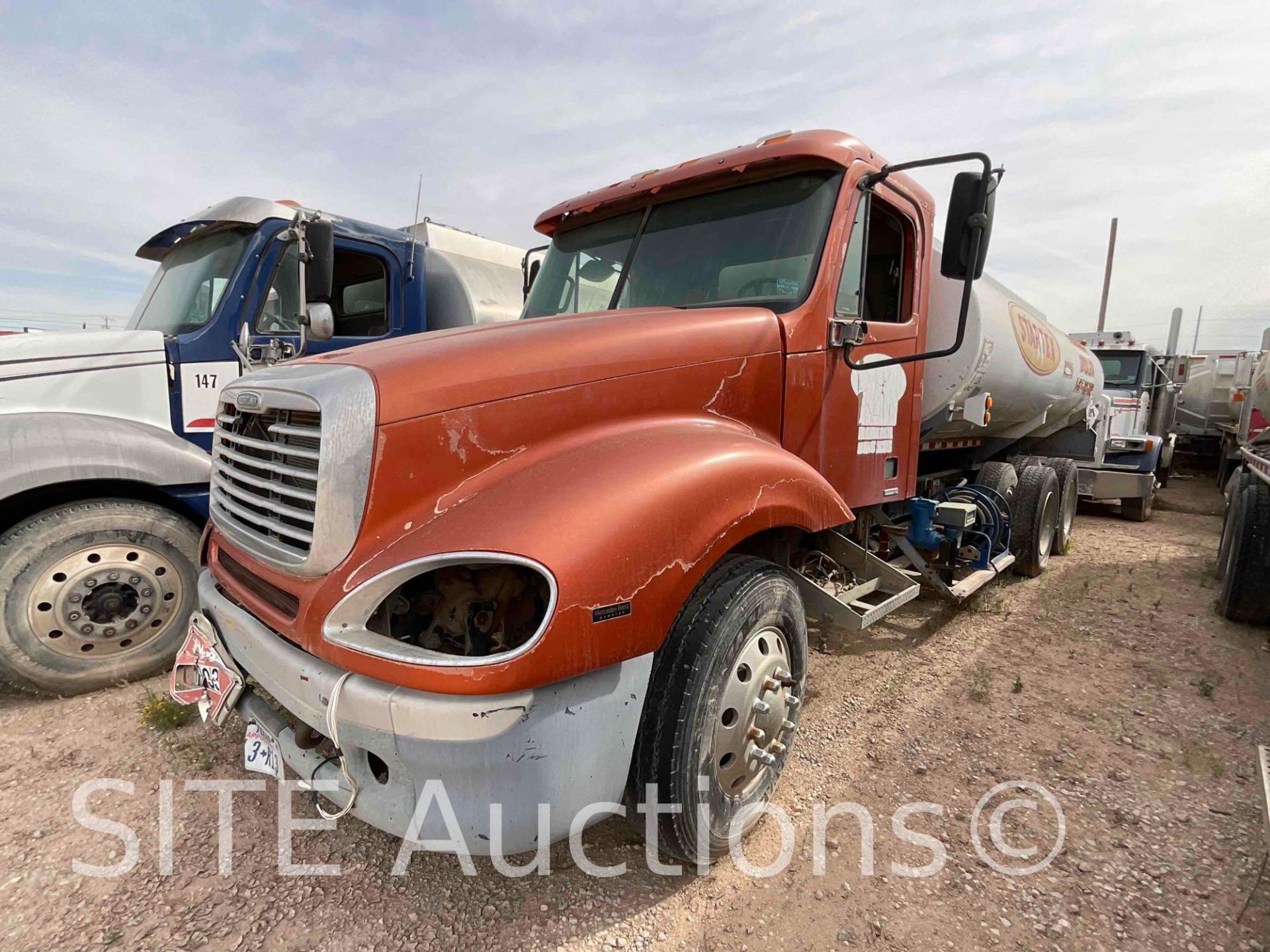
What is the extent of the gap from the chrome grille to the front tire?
3.87ft

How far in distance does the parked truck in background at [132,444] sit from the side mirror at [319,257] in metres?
0.02

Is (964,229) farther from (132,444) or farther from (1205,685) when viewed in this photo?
(132,444)

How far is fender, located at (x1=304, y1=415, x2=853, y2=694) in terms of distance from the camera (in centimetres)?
168

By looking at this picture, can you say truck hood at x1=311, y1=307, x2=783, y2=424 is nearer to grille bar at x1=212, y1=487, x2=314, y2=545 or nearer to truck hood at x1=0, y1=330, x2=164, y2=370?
grille bar at x1=212, y1=487, x2=314, y2=545

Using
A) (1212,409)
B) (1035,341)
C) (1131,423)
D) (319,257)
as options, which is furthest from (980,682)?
(1212,409)

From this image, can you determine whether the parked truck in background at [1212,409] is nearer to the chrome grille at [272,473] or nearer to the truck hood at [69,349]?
the chrome grille at [272,473]

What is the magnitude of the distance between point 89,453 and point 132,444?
0.63 feet

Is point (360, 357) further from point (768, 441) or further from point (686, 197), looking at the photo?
point (686, 197)

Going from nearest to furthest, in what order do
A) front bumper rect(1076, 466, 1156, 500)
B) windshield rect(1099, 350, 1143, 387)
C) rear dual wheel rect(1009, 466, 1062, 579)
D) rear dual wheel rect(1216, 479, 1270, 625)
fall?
1. rear dual wheel rect(1216, 479, 1270, 625)
2. rear dual wheel rect(1009, 466, 1062, 579)
3. front bumper rect(1076, 466, 1156, 500)
4. windshield rect(1099, 350, 1143, 387)

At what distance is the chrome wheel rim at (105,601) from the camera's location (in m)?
3.40

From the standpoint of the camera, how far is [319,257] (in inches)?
153

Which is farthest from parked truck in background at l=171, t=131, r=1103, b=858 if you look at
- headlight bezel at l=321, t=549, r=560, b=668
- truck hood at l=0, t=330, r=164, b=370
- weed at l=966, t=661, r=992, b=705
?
truck hood at l=0, t=330, r=164, b=370

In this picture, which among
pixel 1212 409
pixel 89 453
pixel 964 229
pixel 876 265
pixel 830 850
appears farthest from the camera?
pixel 1212 409

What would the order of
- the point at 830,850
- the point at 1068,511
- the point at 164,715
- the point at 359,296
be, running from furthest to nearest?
1. the point at 1068,511
2. the point at 359,296
3. the point at 164,715
4. the point at 830,850
